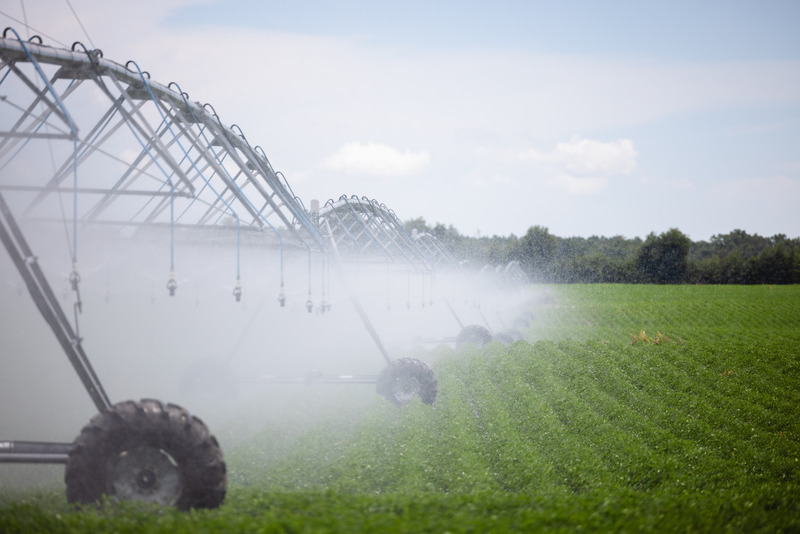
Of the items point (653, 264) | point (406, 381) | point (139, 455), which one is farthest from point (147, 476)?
point (653, 264)

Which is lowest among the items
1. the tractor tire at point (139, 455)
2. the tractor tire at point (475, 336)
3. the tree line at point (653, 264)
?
the tractor tire at point (475, 336)

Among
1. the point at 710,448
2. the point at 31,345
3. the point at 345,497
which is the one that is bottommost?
the point at 710,448

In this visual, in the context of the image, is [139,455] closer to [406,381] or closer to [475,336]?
[406,381]

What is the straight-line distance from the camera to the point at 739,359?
65.7ft

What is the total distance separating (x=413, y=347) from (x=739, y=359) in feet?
35.1

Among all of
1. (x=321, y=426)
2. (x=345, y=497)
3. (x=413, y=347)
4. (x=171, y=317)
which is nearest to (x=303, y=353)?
(x=413, y=347)

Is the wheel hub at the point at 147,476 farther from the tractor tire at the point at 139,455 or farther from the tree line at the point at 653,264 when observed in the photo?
the tree line at the point at 653,264

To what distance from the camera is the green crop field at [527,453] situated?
5.79m

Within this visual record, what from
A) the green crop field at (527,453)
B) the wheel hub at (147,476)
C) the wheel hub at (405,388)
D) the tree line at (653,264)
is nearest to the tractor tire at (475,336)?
the green crop field at (527,453)

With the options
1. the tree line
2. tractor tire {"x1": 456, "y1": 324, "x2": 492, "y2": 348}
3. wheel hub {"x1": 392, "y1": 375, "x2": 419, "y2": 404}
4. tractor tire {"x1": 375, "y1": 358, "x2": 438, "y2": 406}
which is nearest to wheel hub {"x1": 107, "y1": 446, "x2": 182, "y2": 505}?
tractor tire {"x1": 375, "y1": 358, "x2": 438, "y2": 406}

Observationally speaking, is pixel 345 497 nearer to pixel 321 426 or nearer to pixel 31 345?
pixel 321 426

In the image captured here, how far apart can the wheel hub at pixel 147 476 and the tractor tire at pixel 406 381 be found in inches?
270

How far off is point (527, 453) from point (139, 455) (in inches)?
240

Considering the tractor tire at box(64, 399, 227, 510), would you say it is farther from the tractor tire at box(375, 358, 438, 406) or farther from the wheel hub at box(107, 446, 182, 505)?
the tractor tire at box(375, 358, 438, 406)
